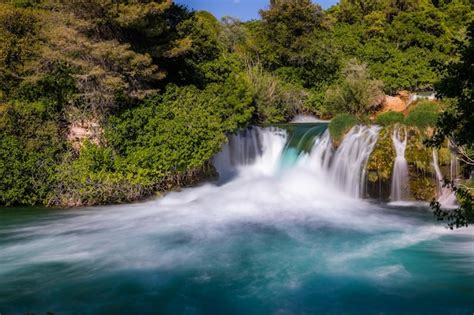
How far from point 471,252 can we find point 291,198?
626 cm

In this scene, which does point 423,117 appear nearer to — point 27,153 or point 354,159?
point 354,159

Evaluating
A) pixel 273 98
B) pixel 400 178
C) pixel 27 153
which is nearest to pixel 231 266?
pixel 400 178

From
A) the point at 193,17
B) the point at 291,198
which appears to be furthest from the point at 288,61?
the point at 291,198

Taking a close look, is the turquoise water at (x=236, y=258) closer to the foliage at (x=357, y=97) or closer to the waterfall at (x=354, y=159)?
the waterfall at (x=354, y=159)

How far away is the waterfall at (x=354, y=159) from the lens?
555 inches

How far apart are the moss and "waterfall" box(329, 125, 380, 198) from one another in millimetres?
186

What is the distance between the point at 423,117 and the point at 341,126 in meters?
2.77

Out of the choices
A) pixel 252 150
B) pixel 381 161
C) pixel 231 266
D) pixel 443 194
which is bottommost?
pixel 231 266

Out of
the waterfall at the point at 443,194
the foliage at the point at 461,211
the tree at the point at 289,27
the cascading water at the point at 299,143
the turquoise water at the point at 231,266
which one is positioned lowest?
the turquoise water at the point at 231,266

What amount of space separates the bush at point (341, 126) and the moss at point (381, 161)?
1508 mm

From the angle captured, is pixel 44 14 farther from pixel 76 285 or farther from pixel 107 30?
pixel 76 285

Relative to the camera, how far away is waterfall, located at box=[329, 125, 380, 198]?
46.3ft

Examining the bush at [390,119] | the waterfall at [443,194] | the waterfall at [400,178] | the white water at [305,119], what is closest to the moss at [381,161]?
the waterfall at [400,178]

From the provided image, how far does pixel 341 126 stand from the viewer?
15289 mm
